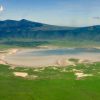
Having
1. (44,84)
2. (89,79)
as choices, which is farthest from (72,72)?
(44,84)

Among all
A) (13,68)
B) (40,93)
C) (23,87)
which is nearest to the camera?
(40,93)

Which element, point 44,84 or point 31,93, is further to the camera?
point 44,84

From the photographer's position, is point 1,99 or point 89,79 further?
point 89,79

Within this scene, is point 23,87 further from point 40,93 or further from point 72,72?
point 72,72

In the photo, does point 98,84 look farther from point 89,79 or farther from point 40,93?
point 40,93

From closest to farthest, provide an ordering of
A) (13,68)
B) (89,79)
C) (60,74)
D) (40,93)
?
(40,93)
(89,79)
(60,74)
(13,68)

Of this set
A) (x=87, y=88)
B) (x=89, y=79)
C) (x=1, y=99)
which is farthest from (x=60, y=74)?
(x=1, y=99)
